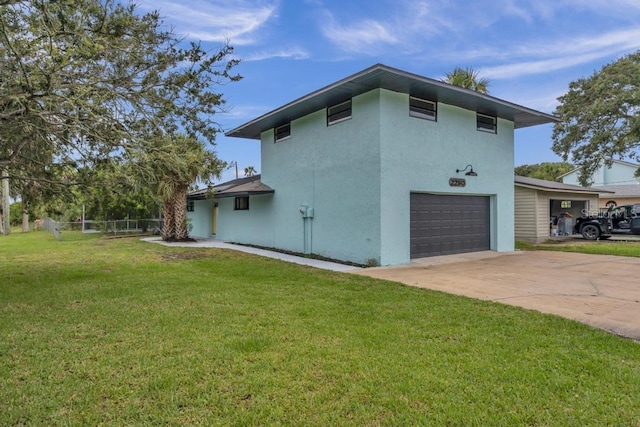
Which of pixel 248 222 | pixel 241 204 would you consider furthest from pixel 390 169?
pixel 241 204

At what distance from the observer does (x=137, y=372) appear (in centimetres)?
333

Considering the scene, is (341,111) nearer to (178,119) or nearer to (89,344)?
(178,119)

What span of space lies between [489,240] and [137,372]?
1236 cm

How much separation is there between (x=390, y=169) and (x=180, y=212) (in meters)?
10.5

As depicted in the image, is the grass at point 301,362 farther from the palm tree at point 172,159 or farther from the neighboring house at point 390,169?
the neighboring house at point 390,169

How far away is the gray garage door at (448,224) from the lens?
1116 centimetres

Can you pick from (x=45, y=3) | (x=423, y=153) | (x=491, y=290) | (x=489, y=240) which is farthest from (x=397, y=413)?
(x=489, y=240)

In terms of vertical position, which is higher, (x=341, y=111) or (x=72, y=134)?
(x=341, y=111)

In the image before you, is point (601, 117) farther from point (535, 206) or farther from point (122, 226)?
point (122, 226)

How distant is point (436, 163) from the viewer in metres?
11.2

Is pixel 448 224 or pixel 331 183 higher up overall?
pixel 331 183

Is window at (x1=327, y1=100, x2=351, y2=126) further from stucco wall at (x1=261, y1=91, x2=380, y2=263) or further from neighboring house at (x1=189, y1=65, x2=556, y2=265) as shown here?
stucco wall at (x1=261, y1=91, x2=380, y2=263)

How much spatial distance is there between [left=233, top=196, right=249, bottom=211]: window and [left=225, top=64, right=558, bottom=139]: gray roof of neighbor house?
3360mm

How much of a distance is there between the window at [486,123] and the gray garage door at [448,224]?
2310 mm
